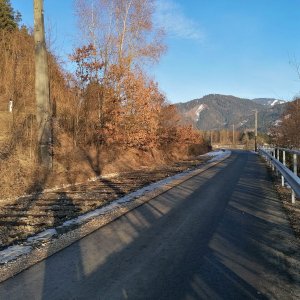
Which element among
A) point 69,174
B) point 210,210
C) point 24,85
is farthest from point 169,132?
point 210,210

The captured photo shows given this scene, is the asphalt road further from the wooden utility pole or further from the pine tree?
the pine tree

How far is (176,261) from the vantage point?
19.5 ft

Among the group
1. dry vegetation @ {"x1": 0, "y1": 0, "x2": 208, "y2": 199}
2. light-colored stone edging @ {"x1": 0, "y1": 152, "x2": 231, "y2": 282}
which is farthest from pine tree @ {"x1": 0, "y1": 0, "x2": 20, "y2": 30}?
light-colored stone edging @ {"x1": 0, "y1": 152, "x2": 231, "y2": 282}

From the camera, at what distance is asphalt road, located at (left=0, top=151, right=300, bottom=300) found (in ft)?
15.8

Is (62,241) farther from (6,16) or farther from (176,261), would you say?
(6,16)

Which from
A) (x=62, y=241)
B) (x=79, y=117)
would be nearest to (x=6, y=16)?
(x=79, y=117)

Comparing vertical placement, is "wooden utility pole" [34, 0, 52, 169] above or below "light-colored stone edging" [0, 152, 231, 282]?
above

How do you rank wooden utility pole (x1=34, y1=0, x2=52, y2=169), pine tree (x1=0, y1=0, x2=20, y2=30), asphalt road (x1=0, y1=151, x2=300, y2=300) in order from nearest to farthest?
asphalt road (x1=0, y1=151, x2=300, y2=300) → wooden utility pole (x1=34, y1=0, x2=52, y2=169) → pine tree (x1=0, y1=0, x2=20, y2=30)

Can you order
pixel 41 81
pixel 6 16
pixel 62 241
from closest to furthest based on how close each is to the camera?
1. pixel 62 241
2. pixel 41 81
3. pixel 6 16

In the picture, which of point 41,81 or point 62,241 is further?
point 41,81

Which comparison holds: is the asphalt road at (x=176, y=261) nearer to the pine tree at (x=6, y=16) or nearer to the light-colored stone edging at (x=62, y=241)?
the light-colored stone edging at (x=62, y=241)

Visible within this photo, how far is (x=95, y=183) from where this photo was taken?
1603cm

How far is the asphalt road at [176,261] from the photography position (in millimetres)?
4820

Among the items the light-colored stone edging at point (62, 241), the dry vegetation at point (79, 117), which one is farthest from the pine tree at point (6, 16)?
the light-colored stone edging at point (62, 241)
